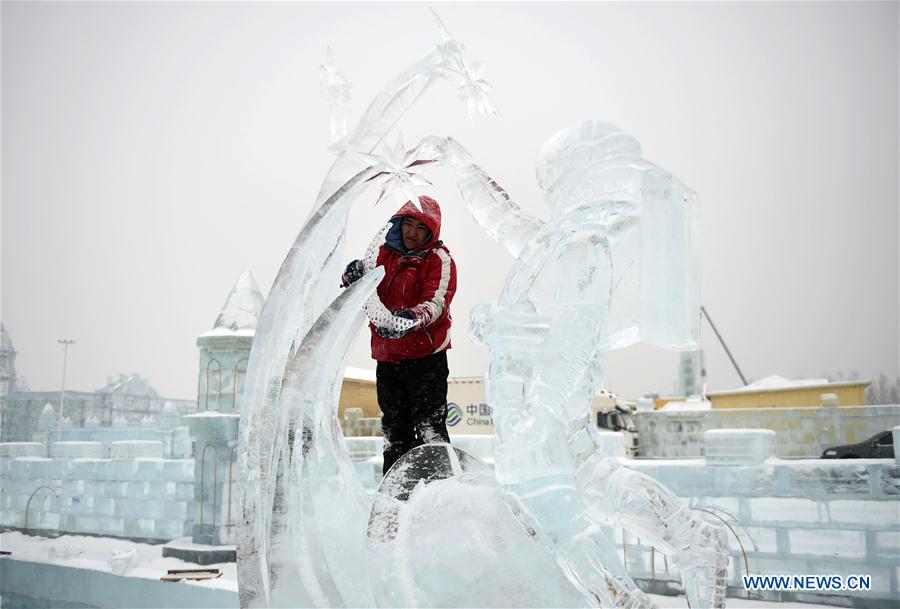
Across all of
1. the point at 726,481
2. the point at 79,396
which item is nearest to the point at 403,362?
the point at 726,481

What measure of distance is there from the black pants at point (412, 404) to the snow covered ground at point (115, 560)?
1.96 meters

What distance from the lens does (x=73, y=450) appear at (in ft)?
22.8

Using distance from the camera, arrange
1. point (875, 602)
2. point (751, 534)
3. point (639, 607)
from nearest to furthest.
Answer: point (639, 607), point (875, 602), point (751, 534)

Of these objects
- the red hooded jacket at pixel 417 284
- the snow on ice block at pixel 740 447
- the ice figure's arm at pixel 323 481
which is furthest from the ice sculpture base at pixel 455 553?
the snow on ice block at pixel 740 447

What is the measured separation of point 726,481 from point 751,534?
34 cm

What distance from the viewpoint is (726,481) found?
4012 millimetres

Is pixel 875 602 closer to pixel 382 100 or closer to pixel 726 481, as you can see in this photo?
pixel 726 481

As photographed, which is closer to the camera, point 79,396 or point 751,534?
point 751,534

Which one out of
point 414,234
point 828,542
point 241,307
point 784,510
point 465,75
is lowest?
point 828,542

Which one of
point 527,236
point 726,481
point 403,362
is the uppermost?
point 527,236

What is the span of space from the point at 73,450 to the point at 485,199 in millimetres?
6884

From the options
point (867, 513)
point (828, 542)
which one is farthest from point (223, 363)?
point (867, 513)

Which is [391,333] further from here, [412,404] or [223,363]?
[223,363]

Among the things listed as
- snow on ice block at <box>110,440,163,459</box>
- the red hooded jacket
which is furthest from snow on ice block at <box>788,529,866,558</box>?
snow on ice block at <box>110,440,163,459</box>
